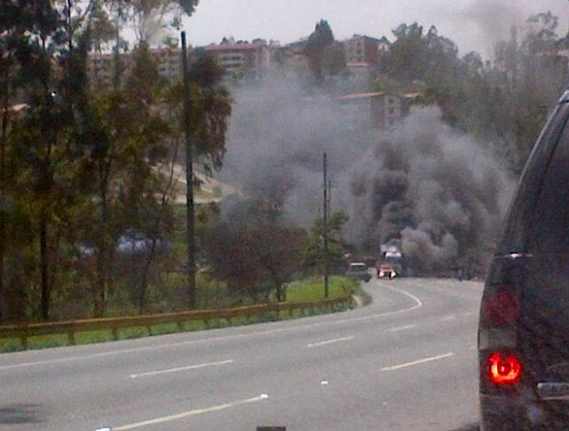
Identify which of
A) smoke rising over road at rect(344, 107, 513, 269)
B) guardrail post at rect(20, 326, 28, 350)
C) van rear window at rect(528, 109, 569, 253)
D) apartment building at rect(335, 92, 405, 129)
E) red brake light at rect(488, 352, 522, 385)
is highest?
van rear window at rect(528, 109, 569, 253)

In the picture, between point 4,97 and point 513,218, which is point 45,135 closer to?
point 4,97

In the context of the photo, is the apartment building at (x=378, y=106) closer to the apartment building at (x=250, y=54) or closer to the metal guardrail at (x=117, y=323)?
the apartment building at (x=250, y=54)

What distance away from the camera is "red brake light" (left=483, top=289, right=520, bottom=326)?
4.98 meters

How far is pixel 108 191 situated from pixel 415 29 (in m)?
70.4

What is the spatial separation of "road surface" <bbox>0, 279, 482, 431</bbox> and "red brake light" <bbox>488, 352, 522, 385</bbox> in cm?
635

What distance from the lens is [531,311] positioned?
16.2 ft

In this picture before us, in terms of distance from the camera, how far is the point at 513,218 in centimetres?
513

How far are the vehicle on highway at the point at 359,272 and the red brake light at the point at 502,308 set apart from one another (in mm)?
77449

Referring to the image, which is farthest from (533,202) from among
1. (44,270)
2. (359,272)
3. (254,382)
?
(359,272)

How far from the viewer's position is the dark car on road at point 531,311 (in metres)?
4.93

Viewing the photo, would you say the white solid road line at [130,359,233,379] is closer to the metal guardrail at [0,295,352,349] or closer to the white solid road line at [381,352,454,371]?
the white solid road line at [381,352,454,371]

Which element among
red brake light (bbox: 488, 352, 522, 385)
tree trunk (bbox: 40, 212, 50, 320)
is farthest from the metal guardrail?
red brake light (bbox: 488, 352, 522, 385)

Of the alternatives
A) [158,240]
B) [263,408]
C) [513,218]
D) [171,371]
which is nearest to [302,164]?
[158,240]

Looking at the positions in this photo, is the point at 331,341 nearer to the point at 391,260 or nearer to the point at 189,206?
the point at 189,206
